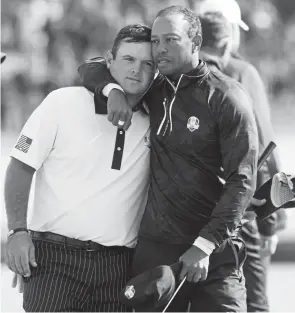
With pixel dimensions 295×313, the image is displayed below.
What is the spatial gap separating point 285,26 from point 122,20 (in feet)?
10.9

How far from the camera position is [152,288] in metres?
3.49

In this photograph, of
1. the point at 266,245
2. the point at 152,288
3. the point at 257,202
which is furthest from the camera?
the point at 266,245

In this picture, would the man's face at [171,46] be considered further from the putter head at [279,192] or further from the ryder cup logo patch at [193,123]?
the putter head at [279,192]

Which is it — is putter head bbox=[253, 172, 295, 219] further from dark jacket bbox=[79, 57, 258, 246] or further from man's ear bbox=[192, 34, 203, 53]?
man's ear bbox=[192, 34, 203, 53]

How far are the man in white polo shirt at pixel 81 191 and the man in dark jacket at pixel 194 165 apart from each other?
0.33 ft

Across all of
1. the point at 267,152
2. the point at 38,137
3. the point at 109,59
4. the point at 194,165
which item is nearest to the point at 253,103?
the point at 267,152

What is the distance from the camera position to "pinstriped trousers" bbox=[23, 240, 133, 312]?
3793 mm

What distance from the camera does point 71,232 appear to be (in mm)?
3896

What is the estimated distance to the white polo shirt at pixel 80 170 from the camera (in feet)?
12.6

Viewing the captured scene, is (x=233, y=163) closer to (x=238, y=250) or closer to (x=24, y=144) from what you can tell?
(x=238, y=250)

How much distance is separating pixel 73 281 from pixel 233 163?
2.96 feet

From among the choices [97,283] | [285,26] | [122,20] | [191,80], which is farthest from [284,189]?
[285,26]

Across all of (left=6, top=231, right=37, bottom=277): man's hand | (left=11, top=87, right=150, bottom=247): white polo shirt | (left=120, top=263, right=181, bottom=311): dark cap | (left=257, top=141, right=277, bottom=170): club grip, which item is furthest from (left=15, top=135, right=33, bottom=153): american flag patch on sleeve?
(left=257, top=141, right=277, bottom=170): club grip

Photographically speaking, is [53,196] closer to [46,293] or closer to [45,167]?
[45,167]
